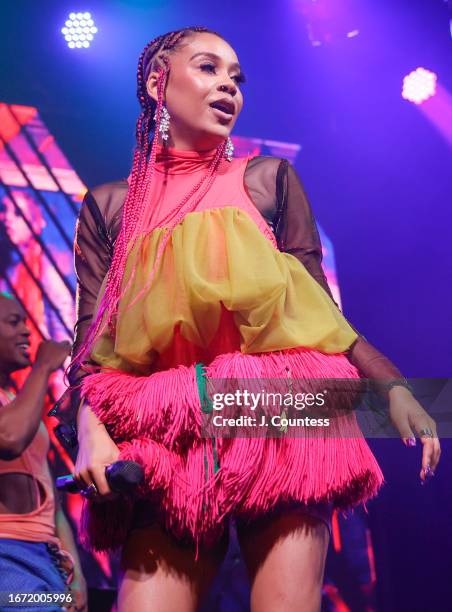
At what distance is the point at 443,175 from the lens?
2385 millimetres

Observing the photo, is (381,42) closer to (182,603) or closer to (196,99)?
(196,99)

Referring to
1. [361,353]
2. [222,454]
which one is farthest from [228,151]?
[222,454]

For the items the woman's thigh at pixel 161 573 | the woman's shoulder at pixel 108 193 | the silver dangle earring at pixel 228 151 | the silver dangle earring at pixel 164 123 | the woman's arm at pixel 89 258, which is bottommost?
the woman's thigh at pixel 161 573

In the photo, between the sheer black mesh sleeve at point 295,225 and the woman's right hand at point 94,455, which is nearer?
the woman's right hand at point 94,455

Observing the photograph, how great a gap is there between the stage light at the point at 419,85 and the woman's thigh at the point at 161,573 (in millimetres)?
1937

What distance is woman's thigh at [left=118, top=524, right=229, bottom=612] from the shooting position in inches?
39.9

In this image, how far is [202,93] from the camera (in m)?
1.34

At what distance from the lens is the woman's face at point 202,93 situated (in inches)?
52.5

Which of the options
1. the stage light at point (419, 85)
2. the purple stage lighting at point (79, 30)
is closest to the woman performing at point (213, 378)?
the stage light at point (419, 85)

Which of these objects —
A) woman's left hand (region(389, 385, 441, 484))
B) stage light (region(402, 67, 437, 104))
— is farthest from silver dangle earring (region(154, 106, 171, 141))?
stage light (region(402, 67, 437, 104))

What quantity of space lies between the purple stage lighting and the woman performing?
60.2 inches

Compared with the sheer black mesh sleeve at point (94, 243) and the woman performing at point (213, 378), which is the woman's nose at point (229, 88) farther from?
the sheer black mesh sleeve at point (94, 243)

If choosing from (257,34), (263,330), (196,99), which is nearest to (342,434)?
(263,330)

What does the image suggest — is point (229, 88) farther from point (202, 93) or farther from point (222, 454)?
point (222, 454)
